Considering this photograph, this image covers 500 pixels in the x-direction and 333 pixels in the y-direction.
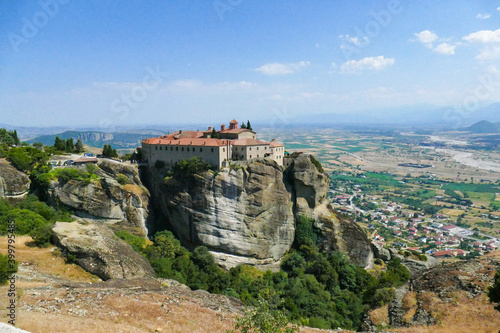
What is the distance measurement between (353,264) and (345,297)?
8223 millimetres

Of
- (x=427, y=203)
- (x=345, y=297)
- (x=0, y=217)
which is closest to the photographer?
(x=0, y=217)

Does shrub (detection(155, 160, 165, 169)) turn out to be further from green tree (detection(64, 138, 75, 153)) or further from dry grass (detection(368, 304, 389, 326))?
dry grass (detection(368, 304, 389, 326))

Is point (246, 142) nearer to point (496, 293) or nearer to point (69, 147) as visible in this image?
Result: point (496, 293)

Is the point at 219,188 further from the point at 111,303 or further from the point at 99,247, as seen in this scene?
the point at 111,303

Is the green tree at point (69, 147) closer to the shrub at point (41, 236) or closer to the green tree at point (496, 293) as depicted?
the shrub at point (41, 236)

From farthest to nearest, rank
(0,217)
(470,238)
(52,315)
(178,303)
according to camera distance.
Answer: (470,238), (0,217), (178,303), (52,315)

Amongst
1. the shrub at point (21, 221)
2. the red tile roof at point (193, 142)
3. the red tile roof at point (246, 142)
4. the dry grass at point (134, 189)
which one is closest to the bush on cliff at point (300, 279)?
the dry grass at point (134, 189)

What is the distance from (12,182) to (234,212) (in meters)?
27.4

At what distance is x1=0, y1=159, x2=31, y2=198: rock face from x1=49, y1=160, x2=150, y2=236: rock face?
3.13 meters

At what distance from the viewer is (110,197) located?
1549 inches

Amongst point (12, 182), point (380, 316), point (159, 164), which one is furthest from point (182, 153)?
point (380, 316)

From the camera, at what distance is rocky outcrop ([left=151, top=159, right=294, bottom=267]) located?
135 ft

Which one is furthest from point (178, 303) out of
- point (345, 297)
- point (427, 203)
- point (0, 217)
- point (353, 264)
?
point (427, 203)

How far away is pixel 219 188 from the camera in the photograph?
41.2 metres
